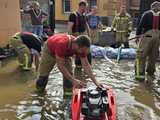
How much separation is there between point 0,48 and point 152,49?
17.0 ft

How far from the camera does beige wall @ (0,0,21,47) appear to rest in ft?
44.0

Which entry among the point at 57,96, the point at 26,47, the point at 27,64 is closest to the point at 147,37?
the point at 57,96

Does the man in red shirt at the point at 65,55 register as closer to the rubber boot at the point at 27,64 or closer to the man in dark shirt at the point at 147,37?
the rubber boot at the point at 27,64

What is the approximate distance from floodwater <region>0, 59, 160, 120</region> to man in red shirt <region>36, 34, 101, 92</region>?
1.47 feet

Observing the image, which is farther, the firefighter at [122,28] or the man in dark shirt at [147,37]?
the firefighter at [122,28]

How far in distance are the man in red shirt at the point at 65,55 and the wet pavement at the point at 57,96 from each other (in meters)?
0.46

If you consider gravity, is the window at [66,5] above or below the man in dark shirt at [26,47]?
above

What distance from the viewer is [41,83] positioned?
8.52m

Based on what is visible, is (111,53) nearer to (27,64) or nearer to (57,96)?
(27,64)

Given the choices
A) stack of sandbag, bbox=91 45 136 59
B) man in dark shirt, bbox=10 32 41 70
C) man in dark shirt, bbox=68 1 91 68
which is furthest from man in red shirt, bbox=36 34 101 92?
stack of sandbag, bbox=91 45 136 59

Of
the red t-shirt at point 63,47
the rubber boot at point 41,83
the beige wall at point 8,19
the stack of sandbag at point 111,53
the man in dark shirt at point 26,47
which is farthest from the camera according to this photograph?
the beige wall at point 8,19

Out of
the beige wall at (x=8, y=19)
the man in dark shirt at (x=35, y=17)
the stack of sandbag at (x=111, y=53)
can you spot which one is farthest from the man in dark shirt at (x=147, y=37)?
the man in dark shirt at (x=35, y=17)

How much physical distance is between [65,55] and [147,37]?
11.1 feet

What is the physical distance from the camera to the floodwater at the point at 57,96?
24.3 feet
